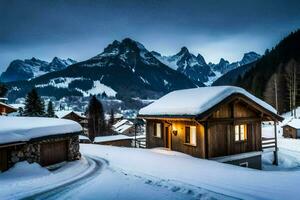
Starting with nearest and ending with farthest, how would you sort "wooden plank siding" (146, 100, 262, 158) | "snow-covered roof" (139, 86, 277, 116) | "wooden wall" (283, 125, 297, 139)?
1. "snow-covered roof" (139, 86, 277, 116)
2. "wooden plank siding" (146, 100, 262, 158)
3. "wooden wall" (283, 125, 297, 139)

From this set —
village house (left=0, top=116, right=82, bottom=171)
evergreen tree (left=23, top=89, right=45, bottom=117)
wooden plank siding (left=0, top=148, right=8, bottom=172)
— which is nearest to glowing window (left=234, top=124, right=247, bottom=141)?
village house (left=0, top=116, right=82, bottom=171)

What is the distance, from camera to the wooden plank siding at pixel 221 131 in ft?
56.6

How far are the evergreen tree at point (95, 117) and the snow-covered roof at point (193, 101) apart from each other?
44.4 metres

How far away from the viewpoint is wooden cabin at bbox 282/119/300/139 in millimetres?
42531

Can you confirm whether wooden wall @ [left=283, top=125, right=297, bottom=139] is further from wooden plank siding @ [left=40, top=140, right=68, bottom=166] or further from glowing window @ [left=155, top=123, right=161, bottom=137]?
wooden plank siding @ [left=40, top=140, right=68, bottom=166]

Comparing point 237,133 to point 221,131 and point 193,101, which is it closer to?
point 221,131

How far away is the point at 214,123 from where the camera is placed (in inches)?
691

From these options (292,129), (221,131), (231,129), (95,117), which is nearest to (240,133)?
(231,129)

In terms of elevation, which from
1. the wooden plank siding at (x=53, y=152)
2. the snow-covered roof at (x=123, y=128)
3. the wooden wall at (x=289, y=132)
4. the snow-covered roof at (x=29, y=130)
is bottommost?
the snow-covered roof at (x=123, y=128)

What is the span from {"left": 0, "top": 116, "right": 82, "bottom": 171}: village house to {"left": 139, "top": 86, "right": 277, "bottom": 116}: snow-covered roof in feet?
21.0

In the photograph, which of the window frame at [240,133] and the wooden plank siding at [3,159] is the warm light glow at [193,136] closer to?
the window frame at [240,133]

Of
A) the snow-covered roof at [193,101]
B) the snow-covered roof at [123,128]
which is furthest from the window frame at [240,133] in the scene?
the snow-covered roof at [123,128]

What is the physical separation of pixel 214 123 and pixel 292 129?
31506 millimetres

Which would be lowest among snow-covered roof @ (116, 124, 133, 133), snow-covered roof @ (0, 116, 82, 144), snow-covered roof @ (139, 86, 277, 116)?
snow-covered roof @ (116, 124, 133, 133)
